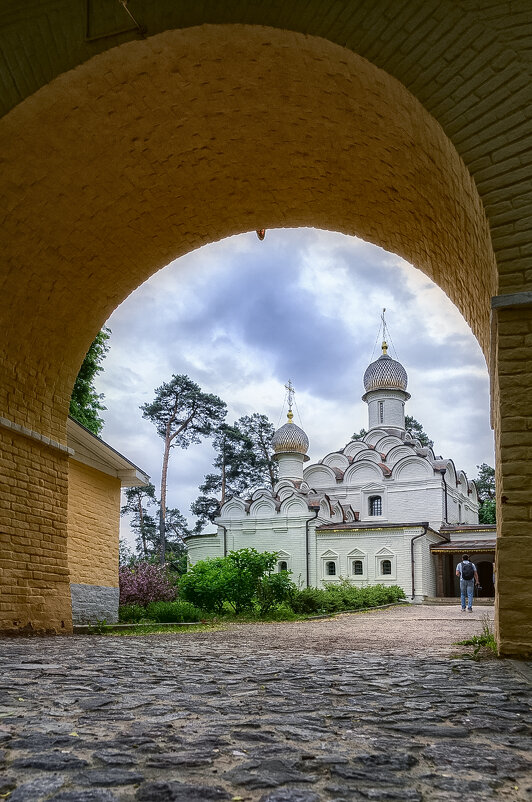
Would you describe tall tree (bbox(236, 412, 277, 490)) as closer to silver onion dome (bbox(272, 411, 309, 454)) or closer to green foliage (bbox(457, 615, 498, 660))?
silver onion dome (bbox(272, 411, 309, 454))

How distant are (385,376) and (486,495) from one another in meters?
17.7

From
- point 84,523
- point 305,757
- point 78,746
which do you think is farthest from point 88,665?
point 84,523

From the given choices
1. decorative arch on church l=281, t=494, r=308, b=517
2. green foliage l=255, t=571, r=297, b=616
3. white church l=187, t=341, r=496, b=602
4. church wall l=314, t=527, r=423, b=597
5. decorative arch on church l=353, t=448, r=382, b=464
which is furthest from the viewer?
Answer: decorative arch on church l=353, t=448, r=382, b=464

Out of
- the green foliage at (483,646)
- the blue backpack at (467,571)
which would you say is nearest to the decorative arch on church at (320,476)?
the blue backpack at (467,571)

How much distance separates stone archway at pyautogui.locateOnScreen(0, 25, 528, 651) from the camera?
6164mm

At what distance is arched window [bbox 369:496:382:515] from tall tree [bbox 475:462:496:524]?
1208 cm

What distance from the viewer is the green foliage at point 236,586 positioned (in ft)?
54.6

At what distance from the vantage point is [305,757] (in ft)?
8.40

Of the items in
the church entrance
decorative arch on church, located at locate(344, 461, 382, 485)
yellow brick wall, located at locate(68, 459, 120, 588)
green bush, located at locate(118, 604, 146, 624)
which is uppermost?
decorative arch on church, located at locate(344, 461, 382, 485)

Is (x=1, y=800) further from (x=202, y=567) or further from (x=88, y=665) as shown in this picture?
(x=202, y=567)

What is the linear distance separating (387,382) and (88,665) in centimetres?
3635

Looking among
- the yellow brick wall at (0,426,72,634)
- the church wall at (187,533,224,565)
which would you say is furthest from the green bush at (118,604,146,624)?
the church wall at (187,533,224,565)

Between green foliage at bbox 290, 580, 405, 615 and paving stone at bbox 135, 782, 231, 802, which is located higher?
paving stone at bbox 135, 782, 231, 802

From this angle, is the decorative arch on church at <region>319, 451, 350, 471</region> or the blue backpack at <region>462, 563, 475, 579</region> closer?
the blue backpack at <region>462, 563, 475, 579</region>
